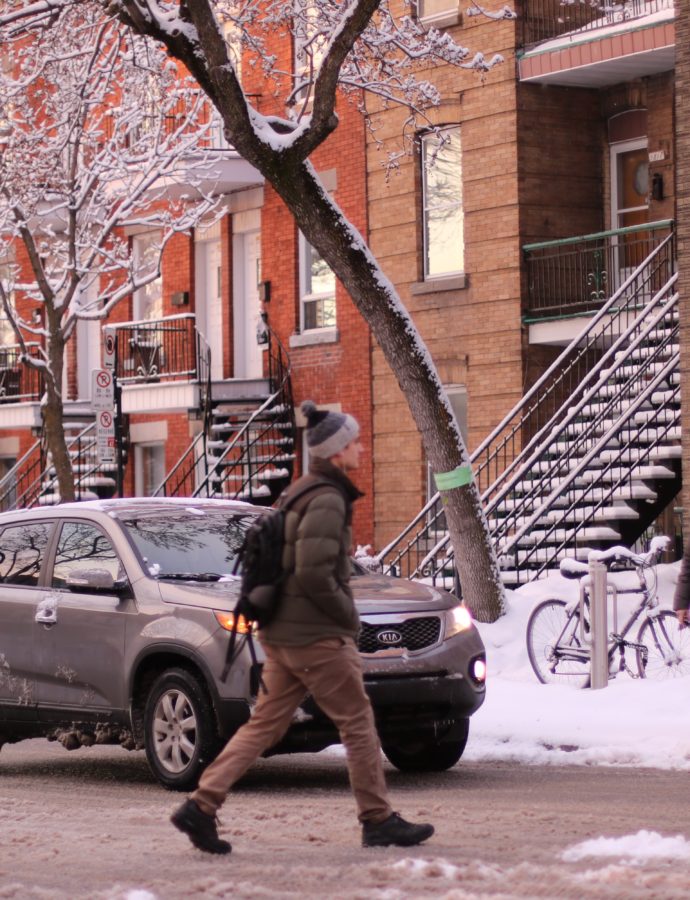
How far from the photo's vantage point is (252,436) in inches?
1095

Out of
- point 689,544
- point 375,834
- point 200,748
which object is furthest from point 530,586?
point 375,834

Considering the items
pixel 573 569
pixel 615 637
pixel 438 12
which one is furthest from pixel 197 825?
pixel 438 12

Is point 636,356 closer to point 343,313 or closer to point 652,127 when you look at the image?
point 652,127

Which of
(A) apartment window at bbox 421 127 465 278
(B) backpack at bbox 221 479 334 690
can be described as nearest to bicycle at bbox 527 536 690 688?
(B) backpack at bbox 221 479 334 690

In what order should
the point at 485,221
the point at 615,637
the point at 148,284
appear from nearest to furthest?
the point at 615,637 → the point at 485,221 → the point at 148,284

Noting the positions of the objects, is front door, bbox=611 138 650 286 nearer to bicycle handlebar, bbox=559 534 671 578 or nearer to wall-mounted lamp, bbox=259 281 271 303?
wall-mounted lamp, bbox=259 281 271 303

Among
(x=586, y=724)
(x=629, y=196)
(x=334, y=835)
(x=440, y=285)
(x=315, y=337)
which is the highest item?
(x=629, y=196)

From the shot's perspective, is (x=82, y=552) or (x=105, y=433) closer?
(x=82, y=552)

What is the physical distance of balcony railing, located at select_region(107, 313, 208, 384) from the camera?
28.0 meters

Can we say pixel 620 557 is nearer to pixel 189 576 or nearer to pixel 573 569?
pixel 573 569

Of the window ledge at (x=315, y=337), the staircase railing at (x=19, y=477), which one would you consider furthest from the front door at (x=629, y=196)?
the staircase railing at (x=19, y=477)

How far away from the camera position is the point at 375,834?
25.8 feet

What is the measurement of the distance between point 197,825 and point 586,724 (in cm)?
510

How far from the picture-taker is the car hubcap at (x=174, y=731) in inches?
414
